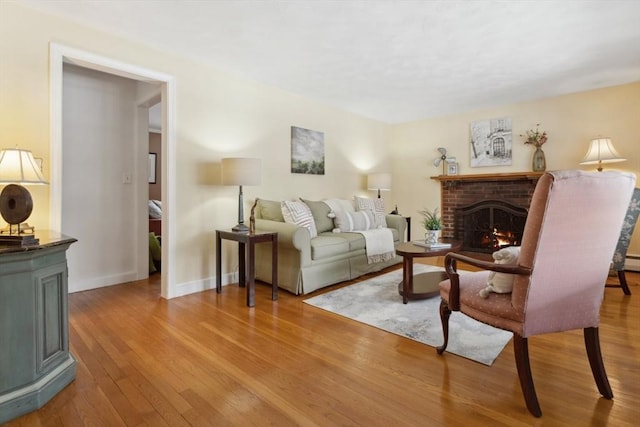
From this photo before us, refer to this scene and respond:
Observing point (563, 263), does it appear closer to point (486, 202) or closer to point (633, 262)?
point (633, 262)

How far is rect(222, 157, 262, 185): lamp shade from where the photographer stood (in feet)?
10.3

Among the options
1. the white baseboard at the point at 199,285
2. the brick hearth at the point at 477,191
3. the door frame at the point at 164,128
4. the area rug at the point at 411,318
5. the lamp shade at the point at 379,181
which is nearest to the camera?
the area rug at the point at 411,318

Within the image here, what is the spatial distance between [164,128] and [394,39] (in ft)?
7.43

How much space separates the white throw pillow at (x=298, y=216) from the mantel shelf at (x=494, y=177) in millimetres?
2909

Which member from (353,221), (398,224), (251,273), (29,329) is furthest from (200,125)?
(398,224)

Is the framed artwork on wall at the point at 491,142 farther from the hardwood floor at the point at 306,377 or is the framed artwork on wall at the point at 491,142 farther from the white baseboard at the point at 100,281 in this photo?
the white baseboard at the point at 100,281

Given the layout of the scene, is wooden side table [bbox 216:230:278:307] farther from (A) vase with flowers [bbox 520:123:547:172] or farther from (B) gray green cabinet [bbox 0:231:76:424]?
(A) vase with flowers [bbox 520:123:547:172]

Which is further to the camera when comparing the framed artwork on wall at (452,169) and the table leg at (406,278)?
the framed artwork on wall at (452,169)

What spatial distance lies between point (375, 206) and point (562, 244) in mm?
3261

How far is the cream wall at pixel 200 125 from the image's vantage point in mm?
2316

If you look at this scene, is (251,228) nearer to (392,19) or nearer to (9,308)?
(9,308)

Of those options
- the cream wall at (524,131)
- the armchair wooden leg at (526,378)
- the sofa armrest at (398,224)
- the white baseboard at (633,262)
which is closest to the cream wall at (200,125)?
the sofa armrest at (398,224)

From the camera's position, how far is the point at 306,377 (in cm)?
174

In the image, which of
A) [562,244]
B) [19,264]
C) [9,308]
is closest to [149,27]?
[19,264]
